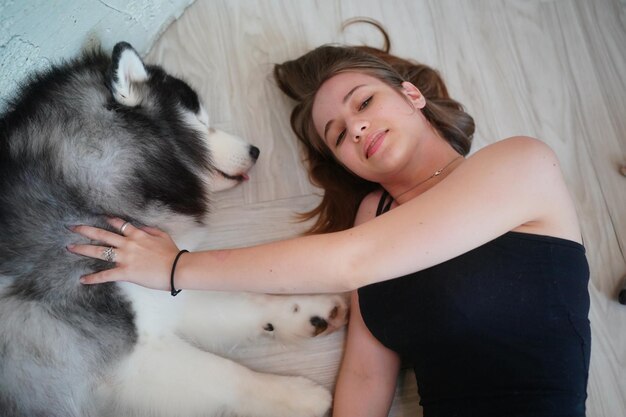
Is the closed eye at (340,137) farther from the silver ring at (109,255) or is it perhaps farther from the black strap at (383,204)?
the silver ring at (109,255)

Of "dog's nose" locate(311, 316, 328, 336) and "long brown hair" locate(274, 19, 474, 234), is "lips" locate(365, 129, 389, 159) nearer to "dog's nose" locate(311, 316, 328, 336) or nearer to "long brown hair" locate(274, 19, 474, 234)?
"long brown hair" locate(274, 19, 474, 234)

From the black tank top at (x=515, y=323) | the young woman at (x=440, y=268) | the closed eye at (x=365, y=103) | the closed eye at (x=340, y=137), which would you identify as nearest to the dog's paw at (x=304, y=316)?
the young woman at (x=440, y=268)

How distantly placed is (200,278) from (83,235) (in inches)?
13.7

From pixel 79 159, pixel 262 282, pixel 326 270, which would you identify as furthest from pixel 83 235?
pixel 326 270

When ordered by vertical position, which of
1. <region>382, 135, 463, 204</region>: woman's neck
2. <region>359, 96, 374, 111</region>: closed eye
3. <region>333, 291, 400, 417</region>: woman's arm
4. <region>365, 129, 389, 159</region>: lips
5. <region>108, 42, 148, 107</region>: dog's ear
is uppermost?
<region>108, 42, 148, 107</region>: dog's ear

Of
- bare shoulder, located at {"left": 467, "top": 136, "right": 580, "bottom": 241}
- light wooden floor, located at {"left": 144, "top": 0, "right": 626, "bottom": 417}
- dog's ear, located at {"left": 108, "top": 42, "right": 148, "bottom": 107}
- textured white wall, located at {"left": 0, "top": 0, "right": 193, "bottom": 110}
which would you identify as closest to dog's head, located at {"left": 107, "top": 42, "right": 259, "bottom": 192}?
dog's ear, located at {"left": 108, "top": 42, "right": 148, "bottom": 107}

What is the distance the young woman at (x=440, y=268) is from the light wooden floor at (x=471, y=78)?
0.44 metres

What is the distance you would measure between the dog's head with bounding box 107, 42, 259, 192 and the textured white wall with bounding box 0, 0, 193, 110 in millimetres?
314

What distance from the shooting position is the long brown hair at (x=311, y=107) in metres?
1.56

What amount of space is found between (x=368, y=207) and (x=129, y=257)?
801mm

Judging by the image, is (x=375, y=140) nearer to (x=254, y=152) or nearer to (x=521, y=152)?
(x=521, y=152)

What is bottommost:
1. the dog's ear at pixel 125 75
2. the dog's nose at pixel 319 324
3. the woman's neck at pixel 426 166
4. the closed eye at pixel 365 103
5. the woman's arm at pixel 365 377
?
the woman's arm at pixel 365 377

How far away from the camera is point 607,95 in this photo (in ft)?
6.14

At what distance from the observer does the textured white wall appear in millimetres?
1323
